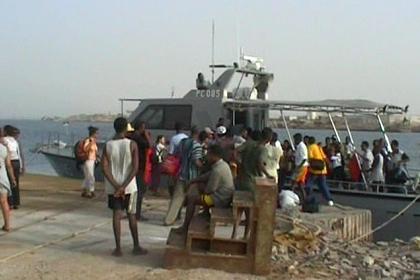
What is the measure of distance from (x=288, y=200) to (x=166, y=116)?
17.9 feet

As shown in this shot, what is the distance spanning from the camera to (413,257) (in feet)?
27.4

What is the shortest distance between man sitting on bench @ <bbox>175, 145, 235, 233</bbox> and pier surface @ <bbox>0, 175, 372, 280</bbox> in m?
0.72

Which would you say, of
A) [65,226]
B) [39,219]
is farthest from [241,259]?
[39,219]

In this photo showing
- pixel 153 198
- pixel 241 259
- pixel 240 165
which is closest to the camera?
pixel 241 259

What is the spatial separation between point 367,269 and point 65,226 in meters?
4.72

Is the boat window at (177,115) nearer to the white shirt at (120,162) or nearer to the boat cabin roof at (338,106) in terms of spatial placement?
the boat cabin roof at (338,106)

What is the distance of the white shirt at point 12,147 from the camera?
1138 cm

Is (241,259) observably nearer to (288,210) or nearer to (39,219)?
(288,210)

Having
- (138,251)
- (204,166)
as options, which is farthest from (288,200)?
(138,251)

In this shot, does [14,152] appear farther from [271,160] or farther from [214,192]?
[214,192]

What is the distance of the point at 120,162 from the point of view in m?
7.84

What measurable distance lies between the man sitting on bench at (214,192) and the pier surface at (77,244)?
721mm

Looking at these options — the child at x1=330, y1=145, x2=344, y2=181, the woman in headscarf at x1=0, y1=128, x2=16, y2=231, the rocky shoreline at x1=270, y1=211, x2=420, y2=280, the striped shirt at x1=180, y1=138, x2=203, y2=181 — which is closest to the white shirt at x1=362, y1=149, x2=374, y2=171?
the child at x1=330, y1=145, x2=344, y2=181

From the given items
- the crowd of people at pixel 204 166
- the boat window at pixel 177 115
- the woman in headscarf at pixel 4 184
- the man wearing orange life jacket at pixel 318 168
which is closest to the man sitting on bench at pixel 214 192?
the crowd of people at pixel 204 166
